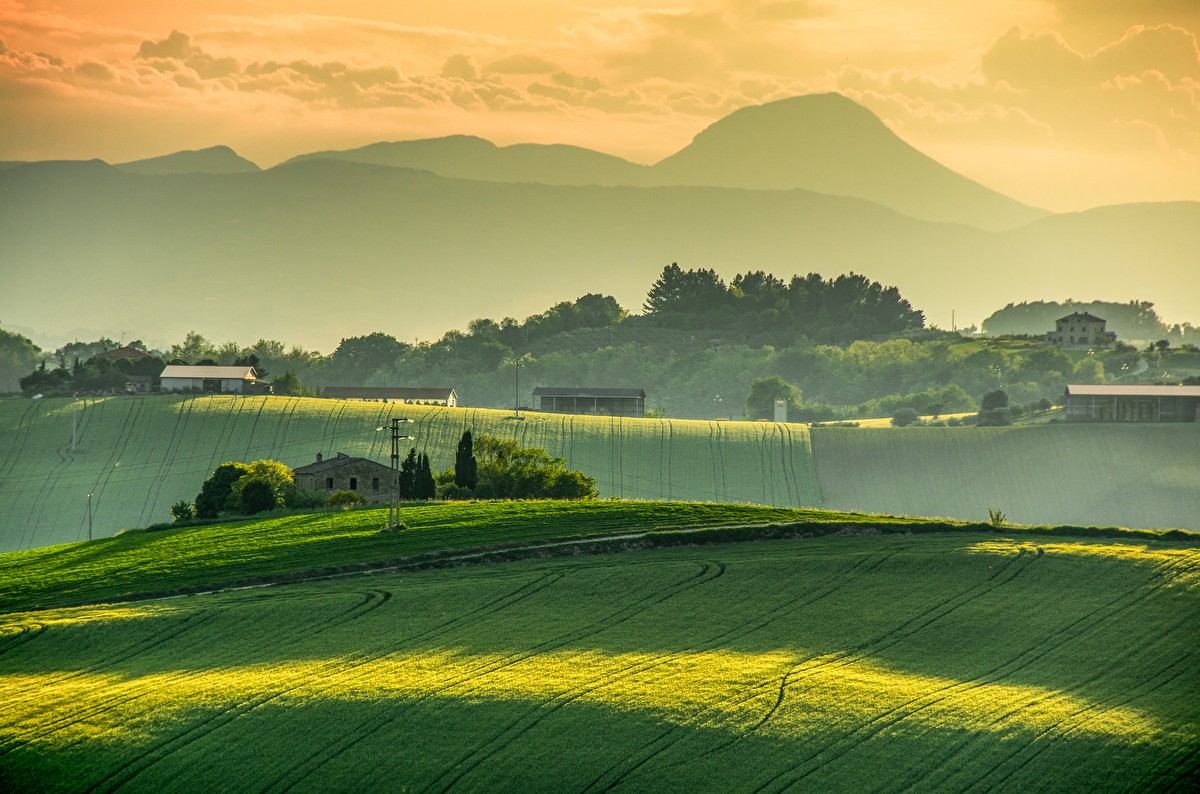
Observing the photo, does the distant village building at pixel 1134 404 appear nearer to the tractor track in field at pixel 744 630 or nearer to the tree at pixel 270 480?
the tractor track in field at pixel 744 630

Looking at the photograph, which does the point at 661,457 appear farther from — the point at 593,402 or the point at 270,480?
the point at 270,480

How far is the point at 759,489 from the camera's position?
126625 millimetres

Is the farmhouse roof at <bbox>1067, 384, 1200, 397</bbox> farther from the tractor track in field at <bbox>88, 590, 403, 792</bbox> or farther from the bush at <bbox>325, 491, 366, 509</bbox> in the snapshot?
the tractor track in field at <bbox>88, 590, 403, 792</bbox>

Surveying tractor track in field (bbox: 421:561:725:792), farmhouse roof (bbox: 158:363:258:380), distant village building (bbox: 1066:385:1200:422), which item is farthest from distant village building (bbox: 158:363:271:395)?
tractor track in field (bbox: 421:561:725:792)

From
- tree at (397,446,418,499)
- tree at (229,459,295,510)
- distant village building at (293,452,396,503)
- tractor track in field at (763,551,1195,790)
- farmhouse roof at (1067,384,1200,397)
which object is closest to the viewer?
tractor track in field at (763,551,1195,790)

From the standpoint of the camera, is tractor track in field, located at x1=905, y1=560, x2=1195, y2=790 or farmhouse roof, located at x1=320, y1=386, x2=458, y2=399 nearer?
Answer: tractor track in field, located at x1=905, y1=560, x2=1195, y2=790

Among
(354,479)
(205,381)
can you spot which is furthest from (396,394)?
(354,479)

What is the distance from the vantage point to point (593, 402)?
172 metres

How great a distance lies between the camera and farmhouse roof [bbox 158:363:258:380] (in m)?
165

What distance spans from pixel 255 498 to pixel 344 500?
5.51 metres

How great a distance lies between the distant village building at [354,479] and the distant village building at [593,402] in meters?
71.7

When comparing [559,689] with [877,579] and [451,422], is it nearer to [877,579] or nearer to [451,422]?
[877,579]

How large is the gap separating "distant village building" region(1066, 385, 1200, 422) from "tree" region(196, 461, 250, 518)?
8703 cm

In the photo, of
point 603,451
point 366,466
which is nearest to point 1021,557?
point 366,466
